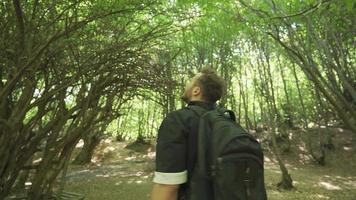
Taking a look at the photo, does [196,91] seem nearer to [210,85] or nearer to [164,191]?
[210,85]

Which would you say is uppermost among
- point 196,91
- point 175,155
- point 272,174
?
point 196,91

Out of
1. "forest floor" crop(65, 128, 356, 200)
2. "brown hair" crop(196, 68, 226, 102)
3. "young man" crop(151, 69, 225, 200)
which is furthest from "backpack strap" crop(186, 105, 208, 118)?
"forest floor" crop(65, 128, 356, 200)

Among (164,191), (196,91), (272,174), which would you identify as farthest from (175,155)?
(272,174)

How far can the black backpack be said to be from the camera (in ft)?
5.56

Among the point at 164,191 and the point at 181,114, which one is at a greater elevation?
the point at 181,114

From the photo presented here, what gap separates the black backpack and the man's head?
0.75 feet

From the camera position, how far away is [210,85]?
82.5 inches

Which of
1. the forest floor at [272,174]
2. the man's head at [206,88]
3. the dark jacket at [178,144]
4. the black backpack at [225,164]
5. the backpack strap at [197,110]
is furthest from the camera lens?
the forest floor at [272,174]

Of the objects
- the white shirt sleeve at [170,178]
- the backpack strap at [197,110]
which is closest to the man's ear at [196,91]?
the backpack strap at [197,110]

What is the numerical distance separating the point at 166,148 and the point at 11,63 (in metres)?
2.97

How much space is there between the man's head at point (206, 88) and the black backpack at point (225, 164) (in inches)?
9.0

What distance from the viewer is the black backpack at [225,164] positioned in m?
1.69

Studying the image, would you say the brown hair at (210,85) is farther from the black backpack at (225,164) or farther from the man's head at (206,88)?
the black backpack at (225,164)

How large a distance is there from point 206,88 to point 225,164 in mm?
537
